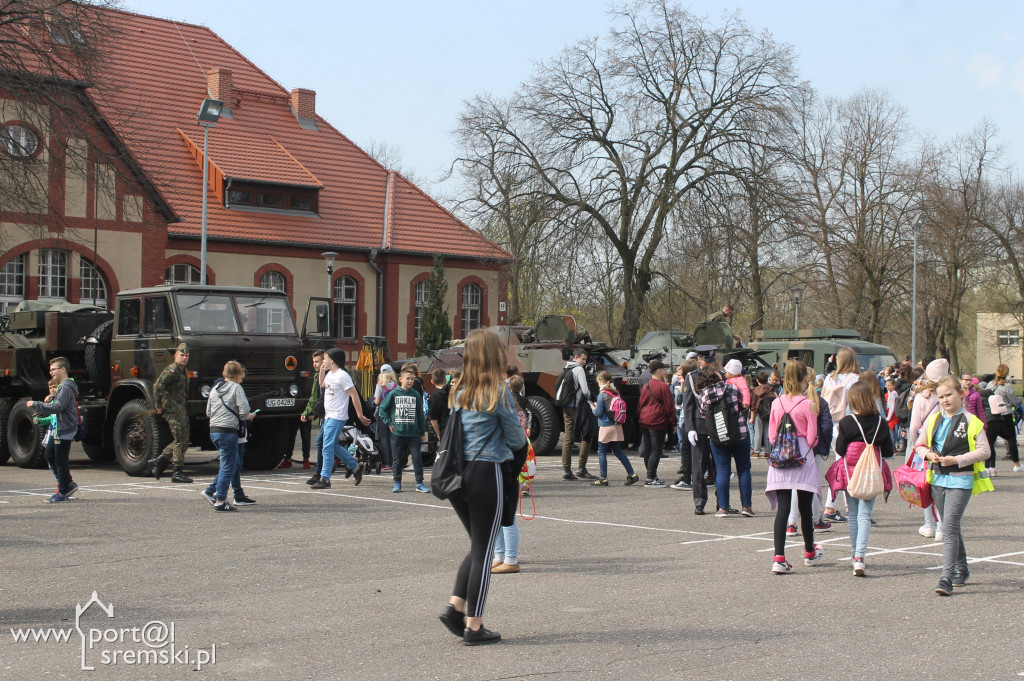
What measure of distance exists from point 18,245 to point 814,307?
3315 cm

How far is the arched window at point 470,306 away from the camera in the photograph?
4241cm

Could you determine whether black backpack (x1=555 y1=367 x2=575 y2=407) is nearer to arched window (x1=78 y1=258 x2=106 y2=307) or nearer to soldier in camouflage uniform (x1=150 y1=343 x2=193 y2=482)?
soldier in camouflage uniform (x1=150 y1=343 x2=193 y2=482)

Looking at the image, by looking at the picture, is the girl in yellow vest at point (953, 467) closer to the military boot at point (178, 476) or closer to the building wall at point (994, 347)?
the military boot at point (178, 476)

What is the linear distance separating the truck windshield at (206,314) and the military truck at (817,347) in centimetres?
1745

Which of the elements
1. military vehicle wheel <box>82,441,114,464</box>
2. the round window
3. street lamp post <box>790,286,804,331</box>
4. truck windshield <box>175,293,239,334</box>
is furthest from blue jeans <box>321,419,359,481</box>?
street lamp post <box>790,286,804,331</box>

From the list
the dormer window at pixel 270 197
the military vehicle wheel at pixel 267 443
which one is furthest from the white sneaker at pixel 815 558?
the dormer window at pixel 270 197

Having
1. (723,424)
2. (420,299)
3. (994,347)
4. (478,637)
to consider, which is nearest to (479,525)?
(478,637)

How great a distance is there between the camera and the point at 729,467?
39.5 ft

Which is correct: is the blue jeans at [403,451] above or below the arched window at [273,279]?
below

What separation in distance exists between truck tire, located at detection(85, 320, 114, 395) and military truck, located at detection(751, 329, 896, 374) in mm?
18243

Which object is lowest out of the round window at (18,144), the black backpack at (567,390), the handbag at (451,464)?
the handbag at (451,464)

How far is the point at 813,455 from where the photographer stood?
906 cm

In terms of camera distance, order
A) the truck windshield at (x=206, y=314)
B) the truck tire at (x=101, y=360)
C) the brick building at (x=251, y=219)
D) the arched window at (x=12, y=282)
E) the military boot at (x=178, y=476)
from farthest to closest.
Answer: the brick building at (x=251, y=219) → the arched window at (x=12, y=282) → the truck tire at (x=101, y=360) → the truck windshield at (x=206, y=314) → the military boot at (x=178, y=476)

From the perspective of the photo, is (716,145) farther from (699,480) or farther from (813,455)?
(813,455)
